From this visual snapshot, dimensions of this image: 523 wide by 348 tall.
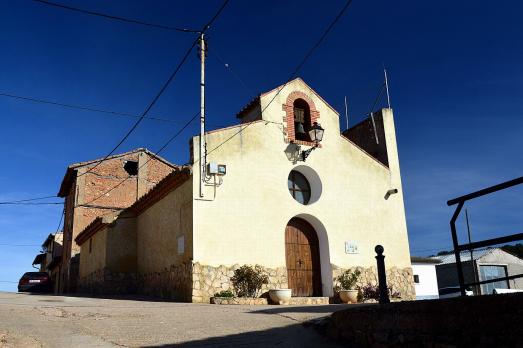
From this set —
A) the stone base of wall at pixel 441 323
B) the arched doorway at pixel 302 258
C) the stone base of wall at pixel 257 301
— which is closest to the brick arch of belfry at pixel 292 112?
the arched doorway at pixel 302 258

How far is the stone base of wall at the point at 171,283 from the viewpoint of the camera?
12578mm

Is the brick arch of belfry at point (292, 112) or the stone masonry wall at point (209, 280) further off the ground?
the brick arch of belfry at point (292, 112)

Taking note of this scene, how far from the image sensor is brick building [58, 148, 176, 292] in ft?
81.8

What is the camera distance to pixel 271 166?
14.2 m

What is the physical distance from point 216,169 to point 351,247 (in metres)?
5.23

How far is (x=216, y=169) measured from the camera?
42.5 feet

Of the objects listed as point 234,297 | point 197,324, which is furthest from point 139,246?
point 197,324

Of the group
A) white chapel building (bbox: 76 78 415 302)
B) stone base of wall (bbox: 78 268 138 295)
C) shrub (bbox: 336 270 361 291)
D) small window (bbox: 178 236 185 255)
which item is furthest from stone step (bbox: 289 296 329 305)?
stone base of wall (bbox: 78 268 138 295)

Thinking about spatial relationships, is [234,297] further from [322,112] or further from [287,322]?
[322,112]

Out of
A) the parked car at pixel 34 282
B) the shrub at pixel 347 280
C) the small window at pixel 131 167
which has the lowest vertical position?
the shrub at pixel 347 280

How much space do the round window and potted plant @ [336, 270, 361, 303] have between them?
2590 mm

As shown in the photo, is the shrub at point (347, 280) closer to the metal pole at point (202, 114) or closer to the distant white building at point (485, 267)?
the metal pole at point (202, 114)

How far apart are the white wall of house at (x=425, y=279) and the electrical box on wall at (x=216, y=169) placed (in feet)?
72.4

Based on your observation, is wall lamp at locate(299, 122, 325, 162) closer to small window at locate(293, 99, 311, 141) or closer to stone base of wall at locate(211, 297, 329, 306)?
small window at locate(293, 99, 311, 141)
